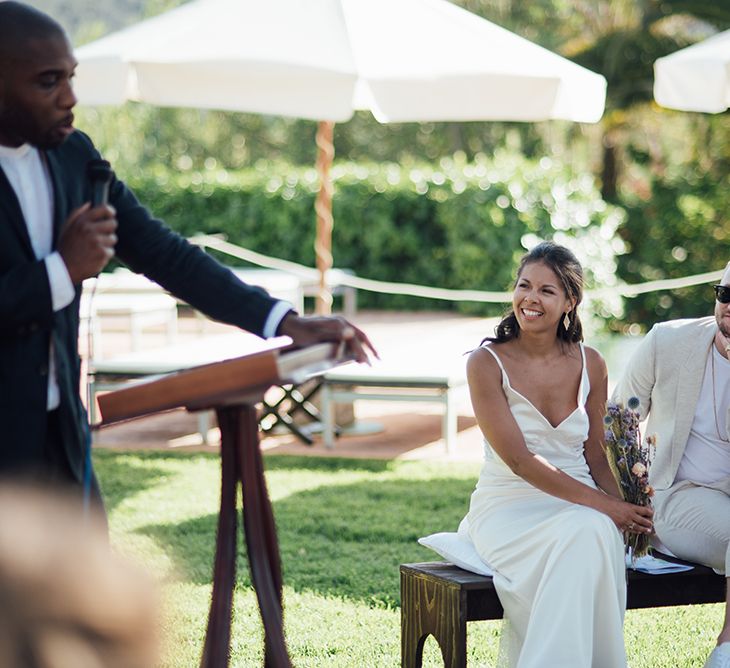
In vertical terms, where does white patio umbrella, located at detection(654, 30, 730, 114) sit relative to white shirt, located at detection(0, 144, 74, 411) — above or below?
above

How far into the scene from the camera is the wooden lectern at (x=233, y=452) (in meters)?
2.45

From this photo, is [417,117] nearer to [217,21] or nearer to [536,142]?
[217,21]

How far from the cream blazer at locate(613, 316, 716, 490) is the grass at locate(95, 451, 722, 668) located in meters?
0.75

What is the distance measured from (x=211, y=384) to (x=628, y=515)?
1935 mm

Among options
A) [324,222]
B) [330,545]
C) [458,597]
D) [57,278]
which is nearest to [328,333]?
[57,278]

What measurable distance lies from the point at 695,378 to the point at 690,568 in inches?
26.9

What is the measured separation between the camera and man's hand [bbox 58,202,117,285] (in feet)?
8.18

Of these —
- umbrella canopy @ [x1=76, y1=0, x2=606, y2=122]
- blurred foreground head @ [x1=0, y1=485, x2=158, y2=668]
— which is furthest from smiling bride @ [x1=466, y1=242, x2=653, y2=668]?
umbrella canopy @ [x1=76, y1=0, x2=606, y2=122]

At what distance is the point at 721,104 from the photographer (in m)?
7.65

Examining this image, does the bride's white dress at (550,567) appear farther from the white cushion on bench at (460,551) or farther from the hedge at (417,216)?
the hedge at (417,216)

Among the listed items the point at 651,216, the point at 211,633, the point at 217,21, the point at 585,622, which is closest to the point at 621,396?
the point at 585,622

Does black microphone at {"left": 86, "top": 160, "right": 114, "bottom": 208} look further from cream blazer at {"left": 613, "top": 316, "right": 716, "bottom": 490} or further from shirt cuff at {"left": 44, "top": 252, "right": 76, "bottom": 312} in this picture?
cream blazer at {"left": 613, "top": 316, "right": 716, "bottom": 490}

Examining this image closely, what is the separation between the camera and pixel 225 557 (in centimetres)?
279

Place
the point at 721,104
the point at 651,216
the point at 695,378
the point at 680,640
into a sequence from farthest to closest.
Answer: the point at 651,216, the point at 721,104, the point at 680,640, the point at 695,378
